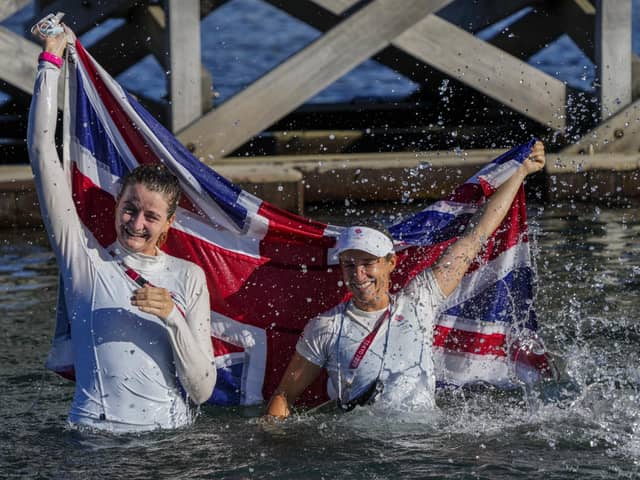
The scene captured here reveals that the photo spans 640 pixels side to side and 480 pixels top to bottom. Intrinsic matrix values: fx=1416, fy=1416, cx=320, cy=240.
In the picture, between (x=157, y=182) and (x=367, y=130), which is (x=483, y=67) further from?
(x=157, y=182)

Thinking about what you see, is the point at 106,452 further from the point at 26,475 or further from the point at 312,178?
the point at 312,178

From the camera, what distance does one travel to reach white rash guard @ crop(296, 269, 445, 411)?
19.6ft

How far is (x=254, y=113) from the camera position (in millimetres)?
10562

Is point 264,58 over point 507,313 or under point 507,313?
over

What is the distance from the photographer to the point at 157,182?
225 inches

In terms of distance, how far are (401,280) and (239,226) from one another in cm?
80

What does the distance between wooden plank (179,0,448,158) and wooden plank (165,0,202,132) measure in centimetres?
13

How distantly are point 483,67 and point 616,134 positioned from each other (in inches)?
45.7

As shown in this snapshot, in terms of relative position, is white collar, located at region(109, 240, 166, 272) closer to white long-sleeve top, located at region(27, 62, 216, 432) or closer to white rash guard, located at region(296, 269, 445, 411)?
white long-sleeve top, located at region(27, 62, 216, 432)

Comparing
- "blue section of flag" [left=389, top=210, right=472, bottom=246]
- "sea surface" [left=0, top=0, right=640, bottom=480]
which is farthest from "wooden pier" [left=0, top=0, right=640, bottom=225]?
"blue section of flag" [left=389, top=210, right=472, bottom=246]

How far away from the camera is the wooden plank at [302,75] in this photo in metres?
10.5

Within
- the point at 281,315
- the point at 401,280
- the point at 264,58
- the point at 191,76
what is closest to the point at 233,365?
the point at 281,315

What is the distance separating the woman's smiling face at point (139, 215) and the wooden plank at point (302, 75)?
15.6 ft

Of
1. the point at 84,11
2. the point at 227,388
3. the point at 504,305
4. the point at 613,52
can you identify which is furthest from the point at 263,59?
the point at 227,388
